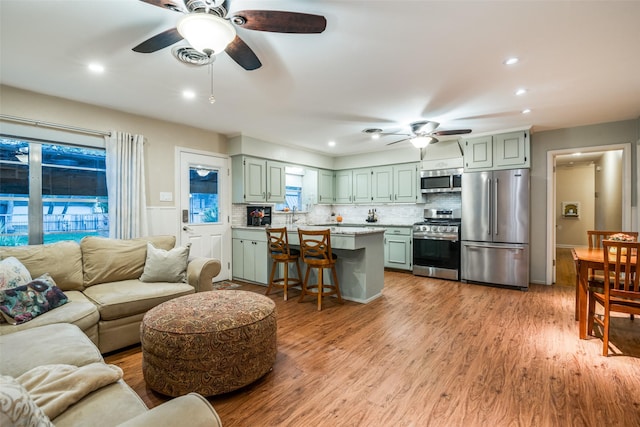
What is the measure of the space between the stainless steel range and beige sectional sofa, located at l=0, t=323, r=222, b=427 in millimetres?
4882

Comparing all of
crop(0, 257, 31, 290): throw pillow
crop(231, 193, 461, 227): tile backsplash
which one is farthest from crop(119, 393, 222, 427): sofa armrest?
crop(231, 193, 461, 227): tile backsplash

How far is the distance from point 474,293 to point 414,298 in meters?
1.00

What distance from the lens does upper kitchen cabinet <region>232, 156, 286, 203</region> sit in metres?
5.01

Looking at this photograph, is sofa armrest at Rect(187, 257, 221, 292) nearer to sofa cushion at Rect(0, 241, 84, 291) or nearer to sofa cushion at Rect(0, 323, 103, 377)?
sofa cushion at Rect(0, 241, 84, 291)

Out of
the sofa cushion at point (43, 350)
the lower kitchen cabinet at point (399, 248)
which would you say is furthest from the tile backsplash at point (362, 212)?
the sofa cushion at point (43, 350)

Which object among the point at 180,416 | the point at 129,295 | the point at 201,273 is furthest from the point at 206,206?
the point at 180,416

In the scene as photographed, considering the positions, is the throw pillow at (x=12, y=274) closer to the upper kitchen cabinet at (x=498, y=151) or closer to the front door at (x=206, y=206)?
the front door at (x=206, y=206)

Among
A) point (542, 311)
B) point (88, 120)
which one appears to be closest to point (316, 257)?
point (542, 311)

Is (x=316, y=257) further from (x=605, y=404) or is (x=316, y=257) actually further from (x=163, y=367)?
(x=605, y=404)

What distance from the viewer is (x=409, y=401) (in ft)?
6.34

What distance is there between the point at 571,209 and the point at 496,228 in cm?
599

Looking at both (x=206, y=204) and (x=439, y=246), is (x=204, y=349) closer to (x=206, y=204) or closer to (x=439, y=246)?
(x=206, y=204)

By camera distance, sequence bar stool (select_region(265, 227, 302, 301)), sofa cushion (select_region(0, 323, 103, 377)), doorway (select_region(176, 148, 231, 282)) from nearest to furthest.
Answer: sofa cushion (select_region(0, 323, 103, 377)) < bar stool (select_region(265, 227, 302, 301)) < doorway (select_region(176, 148, 231, 282))

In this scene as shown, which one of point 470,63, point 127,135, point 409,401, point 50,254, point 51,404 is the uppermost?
point 470,63
